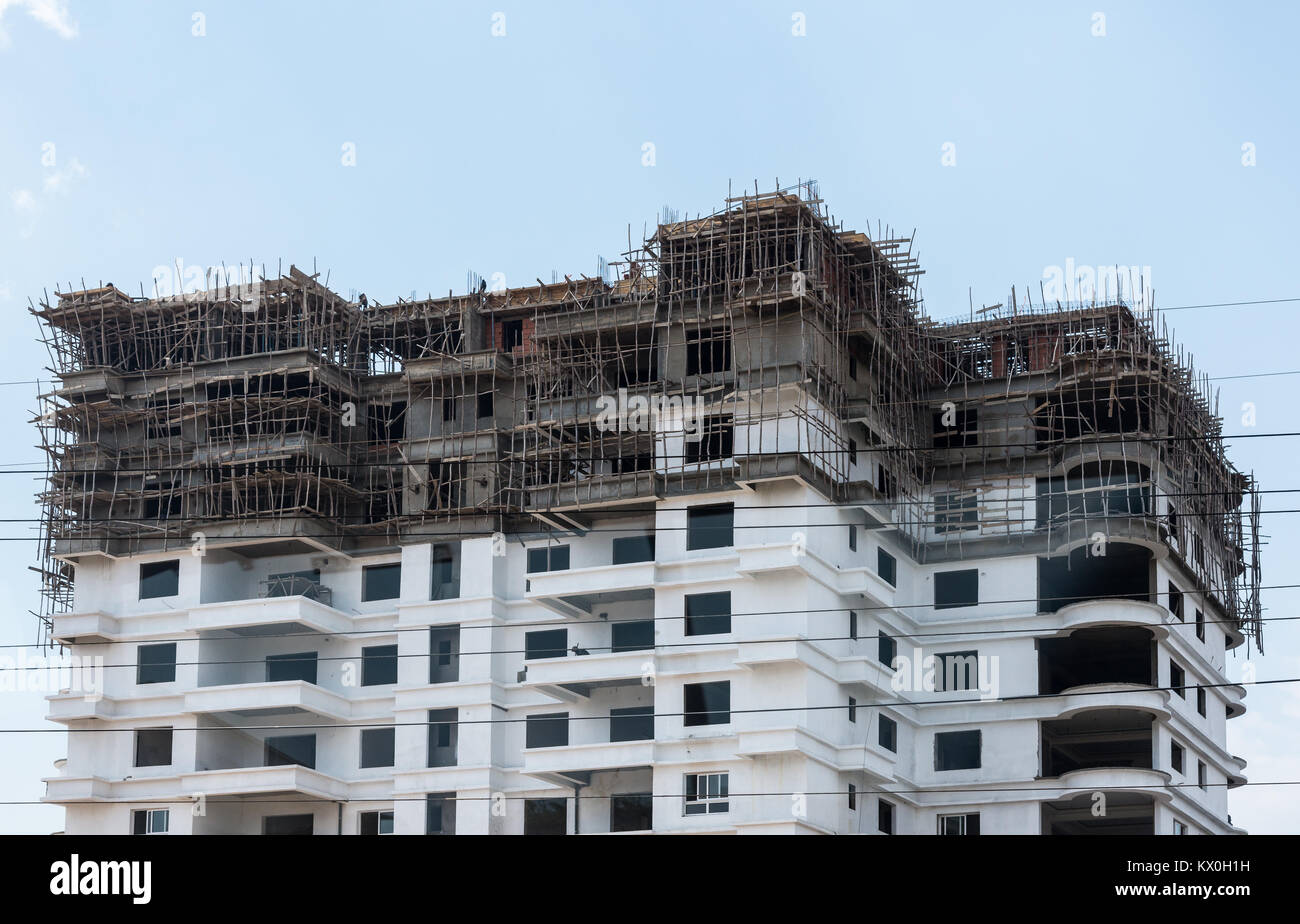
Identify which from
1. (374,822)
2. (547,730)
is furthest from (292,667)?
(547,730)

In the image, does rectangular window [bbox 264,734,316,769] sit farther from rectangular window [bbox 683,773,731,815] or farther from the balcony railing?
rectangular window [bbox 683,773,731,815]

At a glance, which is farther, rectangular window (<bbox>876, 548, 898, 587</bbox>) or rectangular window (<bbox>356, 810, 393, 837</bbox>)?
rectangular window (<bbox>356, 810, 393, 837</bbox>)

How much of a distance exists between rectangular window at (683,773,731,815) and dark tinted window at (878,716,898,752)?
611 centimetres

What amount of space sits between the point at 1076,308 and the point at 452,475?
931 inches

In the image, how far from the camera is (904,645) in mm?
68125

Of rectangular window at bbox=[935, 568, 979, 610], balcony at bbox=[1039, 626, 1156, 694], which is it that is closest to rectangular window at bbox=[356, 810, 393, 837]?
rectangular window at bbox=[935, 568, 979, 610]

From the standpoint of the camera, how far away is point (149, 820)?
234 ft

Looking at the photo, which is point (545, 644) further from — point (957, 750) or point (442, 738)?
point (957, 750)

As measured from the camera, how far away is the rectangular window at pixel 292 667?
73.3 metres

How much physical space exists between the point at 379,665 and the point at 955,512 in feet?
70.4

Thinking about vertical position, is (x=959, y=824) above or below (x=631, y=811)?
below

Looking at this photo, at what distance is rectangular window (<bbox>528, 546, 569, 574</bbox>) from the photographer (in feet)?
228

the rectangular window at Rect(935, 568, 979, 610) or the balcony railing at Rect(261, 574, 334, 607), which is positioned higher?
the balcony railing at Rect(261, 574, 334, 607)
